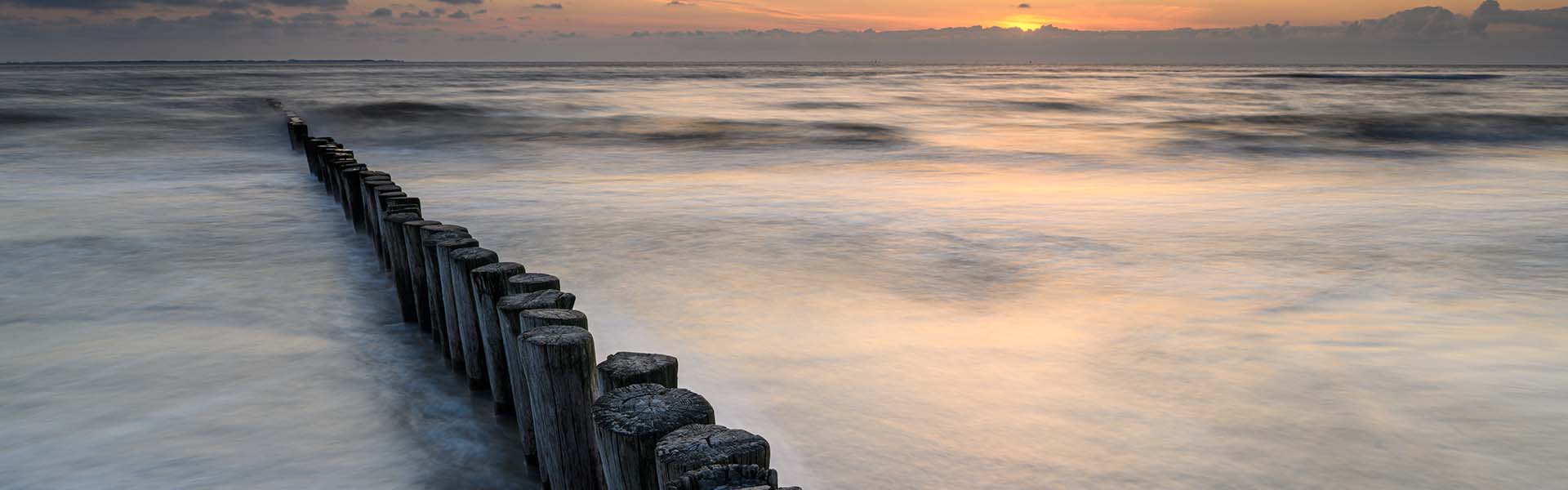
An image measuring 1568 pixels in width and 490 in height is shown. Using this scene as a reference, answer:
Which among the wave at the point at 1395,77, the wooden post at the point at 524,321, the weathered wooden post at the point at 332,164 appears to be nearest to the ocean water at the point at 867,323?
the weathered wooden post at the point at 332,164

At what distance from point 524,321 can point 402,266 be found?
7.97 feet

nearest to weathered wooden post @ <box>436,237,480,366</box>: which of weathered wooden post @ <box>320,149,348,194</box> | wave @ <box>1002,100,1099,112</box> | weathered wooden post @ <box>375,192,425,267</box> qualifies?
weathered wooden post @ <box>375,192,425,267</box>

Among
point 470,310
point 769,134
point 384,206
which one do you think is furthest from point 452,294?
point 769,134

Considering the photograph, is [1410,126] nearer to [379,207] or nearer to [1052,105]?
[1052,105]

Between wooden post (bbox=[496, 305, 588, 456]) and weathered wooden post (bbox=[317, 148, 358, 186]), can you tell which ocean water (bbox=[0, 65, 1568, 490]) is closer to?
weathered wooden post (bbox=[317, 148, 358, 186])

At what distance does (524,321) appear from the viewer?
286 centimetres

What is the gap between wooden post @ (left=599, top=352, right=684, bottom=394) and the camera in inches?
90.0

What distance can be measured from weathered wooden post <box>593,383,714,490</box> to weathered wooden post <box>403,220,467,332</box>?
2.73 metres

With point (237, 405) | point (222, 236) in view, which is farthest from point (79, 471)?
point (222, 236)

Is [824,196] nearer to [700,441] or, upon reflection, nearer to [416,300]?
Answer: [416,300]

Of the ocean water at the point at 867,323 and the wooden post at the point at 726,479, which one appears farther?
the ocean water at the point at 867,323

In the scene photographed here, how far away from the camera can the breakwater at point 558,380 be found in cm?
185

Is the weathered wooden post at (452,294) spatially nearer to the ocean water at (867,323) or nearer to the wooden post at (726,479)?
the ocean water at (867,323)

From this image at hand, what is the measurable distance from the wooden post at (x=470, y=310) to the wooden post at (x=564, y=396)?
3.27 ft
